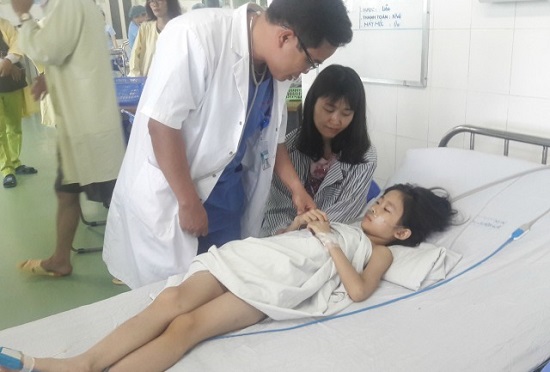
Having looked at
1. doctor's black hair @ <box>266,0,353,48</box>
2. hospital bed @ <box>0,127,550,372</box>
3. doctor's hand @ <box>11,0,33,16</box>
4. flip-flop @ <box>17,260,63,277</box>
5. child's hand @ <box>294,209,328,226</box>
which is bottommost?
flip-flop @ <box>17,260,63,277</box>

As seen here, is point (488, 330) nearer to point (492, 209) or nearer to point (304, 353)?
point (304, 353)

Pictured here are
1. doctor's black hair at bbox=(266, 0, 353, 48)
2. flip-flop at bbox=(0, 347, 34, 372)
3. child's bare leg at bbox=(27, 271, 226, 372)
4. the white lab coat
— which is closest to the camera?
flip-flop at bbox=(0, 347, 34, 372)

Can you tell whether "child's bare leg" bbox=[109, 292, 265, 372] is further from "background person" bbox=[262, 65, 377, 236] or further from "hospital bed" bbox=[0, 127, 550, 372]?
"background person" bbox=[262, 65, 377, 236]

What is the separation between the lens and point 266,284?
1.55 meters

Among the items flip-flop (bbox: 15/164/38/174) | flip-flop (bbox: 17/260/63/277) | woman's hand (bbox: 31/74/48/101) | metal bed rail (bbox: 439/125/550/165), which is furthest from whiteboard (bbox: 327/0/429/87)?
flip-flop (bbox: 17/260/63/277)

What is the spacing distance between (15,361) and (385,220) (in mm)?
1326

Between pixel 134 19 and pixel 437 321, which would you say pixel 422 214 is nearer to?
pixel 437 321

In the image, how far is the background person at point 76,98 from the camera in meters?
1.71

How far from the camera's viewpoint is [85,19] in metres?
1.84

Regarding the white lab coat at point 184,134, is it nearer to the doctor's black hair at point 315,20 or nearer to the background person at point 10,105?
the doctor's black hair at point 315,20

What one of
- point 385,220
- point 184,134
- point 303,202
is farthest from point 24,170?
point 385,220

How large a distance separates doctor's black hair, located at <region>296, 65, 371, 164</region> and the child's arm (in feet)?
1.82

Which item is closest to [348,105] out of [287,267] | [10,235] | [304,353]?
[287,267]

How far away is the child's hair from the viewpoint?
1.95 m
